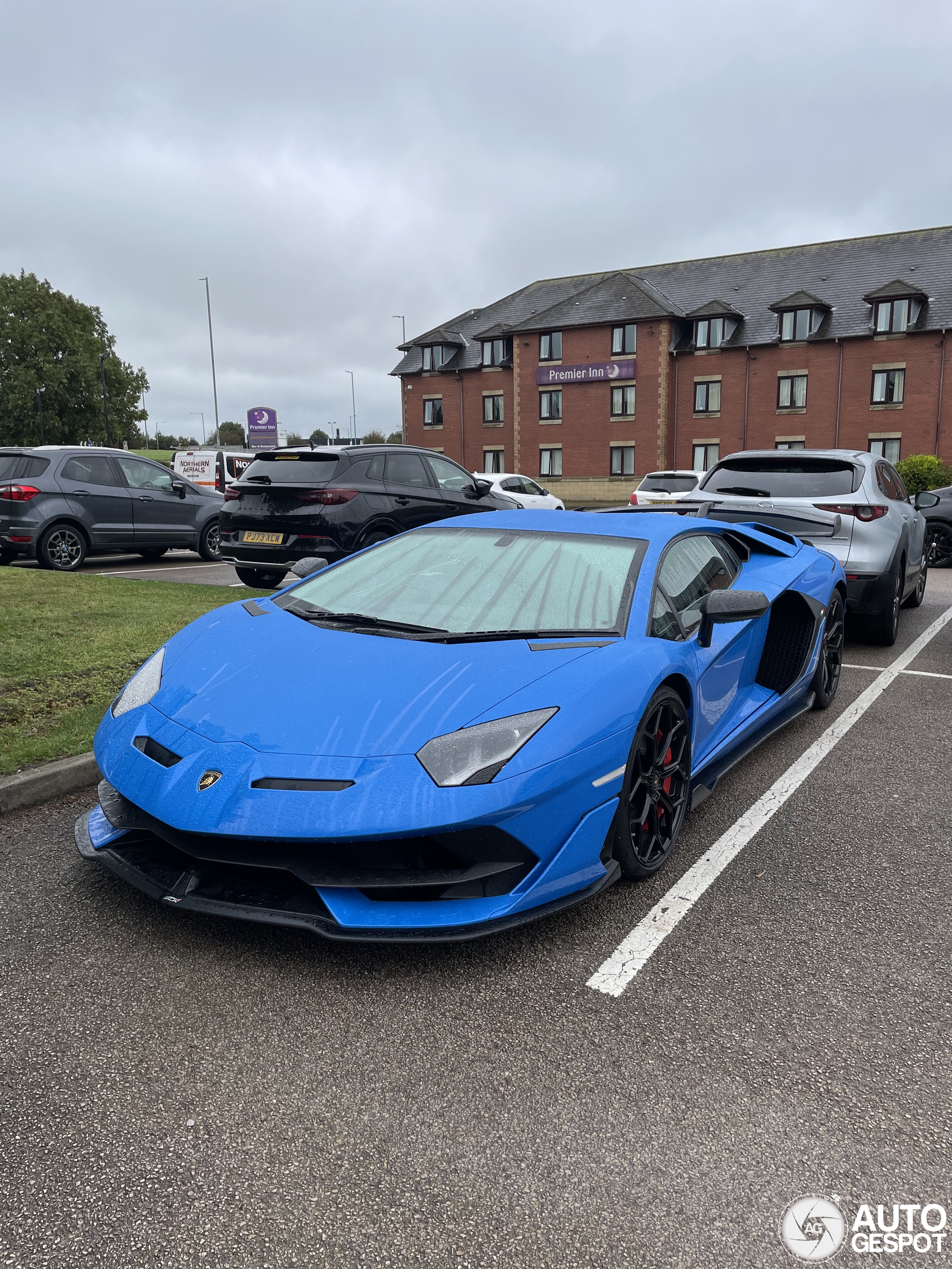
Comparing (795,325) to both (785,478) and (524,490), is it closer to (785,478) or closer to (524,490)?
(524,490)

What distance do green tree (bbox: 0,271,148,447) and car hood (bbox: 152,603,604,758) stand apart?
7853 cm

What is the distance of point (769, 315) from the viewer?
136ft

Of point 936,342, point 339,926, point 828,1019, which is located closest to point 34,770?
point 339,926

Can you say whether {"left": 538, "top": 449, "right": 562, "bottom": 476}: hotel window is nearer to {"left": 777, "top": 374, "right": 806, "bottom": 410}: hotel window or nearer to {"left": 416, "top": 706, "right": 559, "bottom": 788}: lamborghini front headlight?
{"left": 777, "top": 374, "right": 806, "bottom": 410}: hotel window

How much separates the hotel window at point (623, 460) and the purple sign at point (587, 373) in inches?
125

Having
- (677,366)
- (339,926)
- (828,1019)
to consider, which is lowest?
(828,1019)

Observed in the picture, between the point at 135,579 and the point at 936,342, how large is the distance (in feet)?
120

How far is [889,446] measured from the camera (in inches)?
1533

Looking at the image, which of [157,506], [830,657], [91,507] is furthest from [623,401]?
Result: [830,657]

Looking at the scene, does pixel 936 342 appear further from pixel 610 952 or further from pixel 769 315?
pixel 610 952

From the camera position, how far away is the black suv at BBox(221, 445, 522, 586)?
9234mm

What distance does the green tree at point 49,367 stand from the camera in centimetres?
7269

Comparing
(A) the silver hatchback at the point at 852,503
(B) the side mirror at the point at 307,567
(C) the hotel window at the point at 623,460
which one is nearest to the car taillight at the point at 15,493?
(A) the silver hatchback at the point at 852,503

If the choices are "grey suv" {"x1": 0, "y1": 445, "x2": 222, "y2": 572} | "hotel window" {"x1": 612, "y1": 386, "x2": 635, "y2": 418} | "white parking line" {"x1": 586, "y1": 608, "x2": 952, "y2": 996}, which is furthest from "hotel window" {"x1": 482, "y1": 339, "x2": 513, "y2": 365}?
"white parking line" {"x1": 586, "y1": 608, "x2": 952, "y2": 996}
